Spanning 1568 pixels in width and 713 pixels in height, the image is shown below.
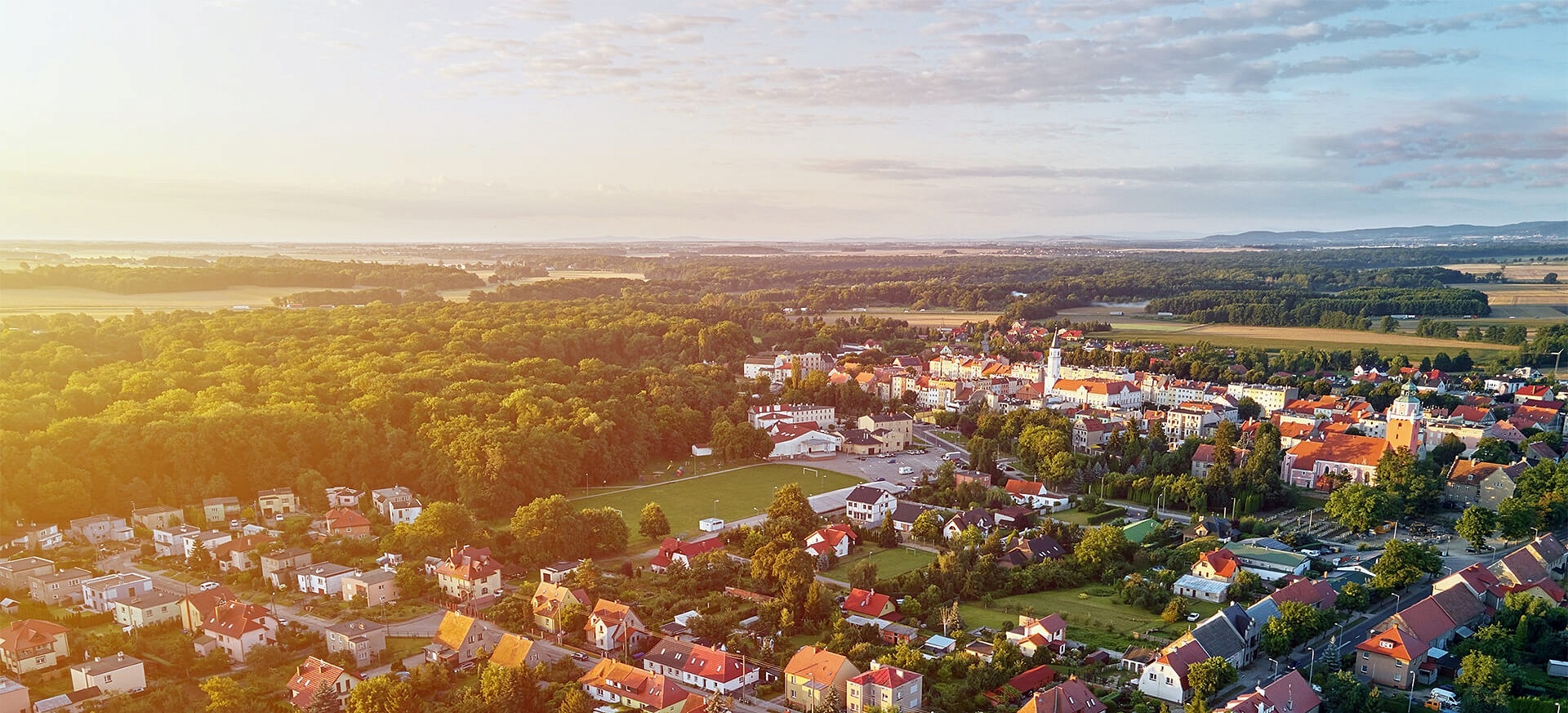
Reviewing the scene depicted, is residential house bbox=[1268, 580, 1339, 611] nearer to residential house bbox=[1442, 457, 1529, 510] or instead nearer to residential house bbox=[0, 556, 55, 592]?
residential house bbox=[1442, 457, 1529, 510]

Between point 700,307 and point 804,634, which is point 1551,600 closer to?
point 804,634

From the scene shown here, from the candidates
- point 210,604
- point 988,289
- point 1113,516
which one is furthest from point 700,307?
point 210,604

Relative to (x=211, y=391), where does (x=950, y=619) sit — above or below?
below

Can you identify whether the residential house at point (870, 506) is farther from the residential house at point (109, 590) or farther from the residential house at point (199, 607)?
the residential house at point (109, 590)

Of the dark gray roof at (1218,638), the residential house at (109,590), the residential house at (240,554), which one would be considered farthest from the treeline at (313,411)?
the dark gray roof at (1218,638)

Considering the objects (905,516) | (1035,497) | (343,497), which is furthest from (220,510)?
(1035,497)

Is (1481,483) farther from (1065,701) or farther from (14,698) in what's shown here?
(14,698)
